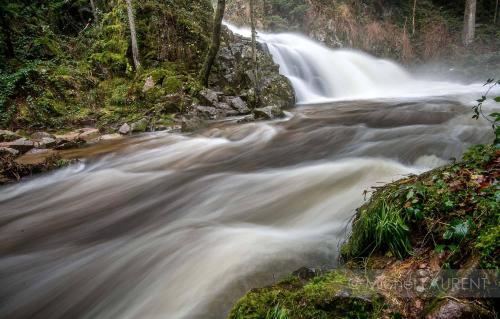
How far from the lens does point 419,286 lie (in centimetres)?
210

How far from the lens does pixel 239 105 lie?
1274 cm

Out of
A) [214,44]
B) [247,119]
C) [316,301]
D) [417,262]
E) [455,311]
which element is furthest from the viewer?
[214,44]

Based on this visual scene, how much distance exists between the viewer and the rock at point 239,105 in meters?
12.7

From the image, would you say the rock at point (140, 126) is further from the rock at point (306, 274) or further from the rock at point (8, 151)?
the rock at point (306, 274)

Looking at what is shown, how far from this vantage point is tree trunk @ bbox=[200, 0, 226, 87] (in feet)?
38.8

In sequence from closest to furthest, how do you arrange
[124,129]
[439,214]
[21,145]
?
1. [439,214]
2. [21,145]
3. [124,129]

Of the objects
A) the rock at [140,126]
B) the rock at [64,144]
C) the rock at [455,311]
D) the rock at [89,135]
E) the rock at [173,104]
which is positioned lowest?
the rock at [455,311]

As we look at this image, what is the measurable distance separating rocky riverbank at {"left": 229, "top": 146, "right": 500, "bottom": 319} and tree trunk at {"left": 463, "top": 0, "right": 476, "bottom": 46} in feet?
76.2

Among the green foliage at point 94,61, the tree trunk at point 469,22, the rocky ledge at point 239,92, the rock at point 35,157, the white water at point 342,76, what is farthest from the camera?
the tree trunk at point 469,22

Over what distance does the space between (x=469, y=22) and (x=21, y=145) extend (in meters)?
24.6

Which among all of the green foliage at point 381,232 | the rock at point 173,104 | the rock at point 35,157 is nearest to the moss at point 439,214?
the green foliage at point 381,232

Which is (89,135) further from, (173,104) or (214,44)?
(214,44)

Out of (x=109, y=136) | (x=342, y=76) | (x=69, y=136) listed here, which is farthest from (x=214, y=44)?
(x=342, y=76)

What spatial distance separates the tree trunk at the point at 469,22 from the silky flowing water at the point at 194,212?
15498 millimetres
